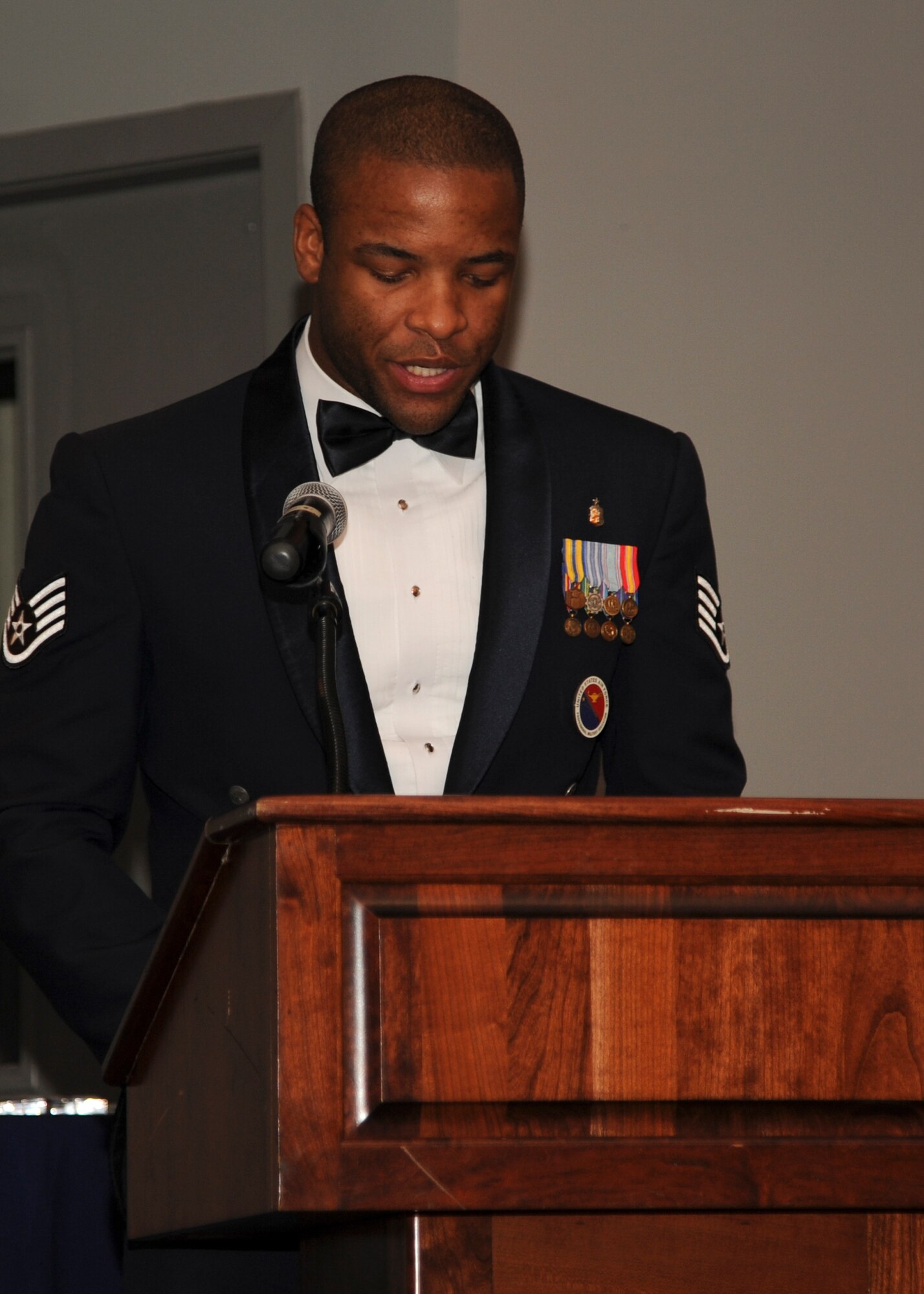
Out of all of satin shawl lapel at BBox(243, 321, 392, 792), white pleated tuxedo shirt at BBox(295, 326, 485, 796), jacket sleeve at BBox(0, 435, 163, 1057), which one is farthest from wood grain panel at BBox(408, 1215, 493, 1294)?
white pleated tuxedo shirt at BBox(295, 326, 485, 796)

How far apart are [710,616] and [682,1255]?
104 centimetres

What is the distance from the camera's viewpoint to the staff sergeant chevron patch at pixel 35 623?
187 centimetres

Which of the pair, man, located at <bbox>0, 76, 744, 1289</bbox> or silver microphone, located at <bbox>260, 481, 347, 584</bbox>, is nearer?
silver microphone, located at <bbox>260, 481, 347, 584</bbox>

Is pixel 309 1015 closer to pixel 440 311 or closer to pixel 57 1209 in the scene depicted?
pixel 440 311

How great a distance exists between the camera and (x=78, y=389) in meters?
3.21

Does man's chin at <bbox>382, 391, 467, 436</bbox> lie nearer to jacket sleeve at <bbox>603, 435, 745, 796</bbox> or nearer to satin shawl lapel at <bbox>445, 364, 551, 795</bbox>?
satin shawl lapel at <bbox>445, 364, 551, 795</bbox>

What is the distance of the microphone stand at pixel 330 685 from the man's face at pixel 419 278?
0.48 m

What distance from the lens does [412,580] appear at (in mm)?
1968

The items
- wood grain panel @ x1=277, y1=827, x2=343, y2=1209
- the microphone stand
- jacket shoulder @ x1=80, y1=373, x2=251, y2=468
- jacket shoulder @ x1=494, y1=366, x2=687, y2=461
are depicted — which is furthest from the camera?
jacket shoulder @ x1=494, y1=366, x2=687, y2=461

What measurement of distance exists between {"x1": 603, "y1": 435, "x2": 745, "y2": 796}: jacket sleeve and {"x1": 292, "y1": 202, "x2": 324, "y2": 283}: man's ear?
461 mm

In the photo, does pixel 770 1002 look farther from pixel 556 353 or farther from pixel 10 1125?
pixel 556 353

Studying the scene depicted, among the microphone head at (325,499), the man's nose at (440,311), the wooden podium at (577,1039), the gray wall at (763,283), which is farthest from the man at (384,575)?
the gray wall at (763,283)

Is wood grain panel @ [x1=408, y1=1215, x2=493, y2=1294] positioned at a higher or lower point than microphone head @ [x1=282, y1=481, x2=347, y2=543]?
lower

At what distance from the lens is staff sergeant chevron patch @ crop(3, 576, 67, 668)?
1.87 m
